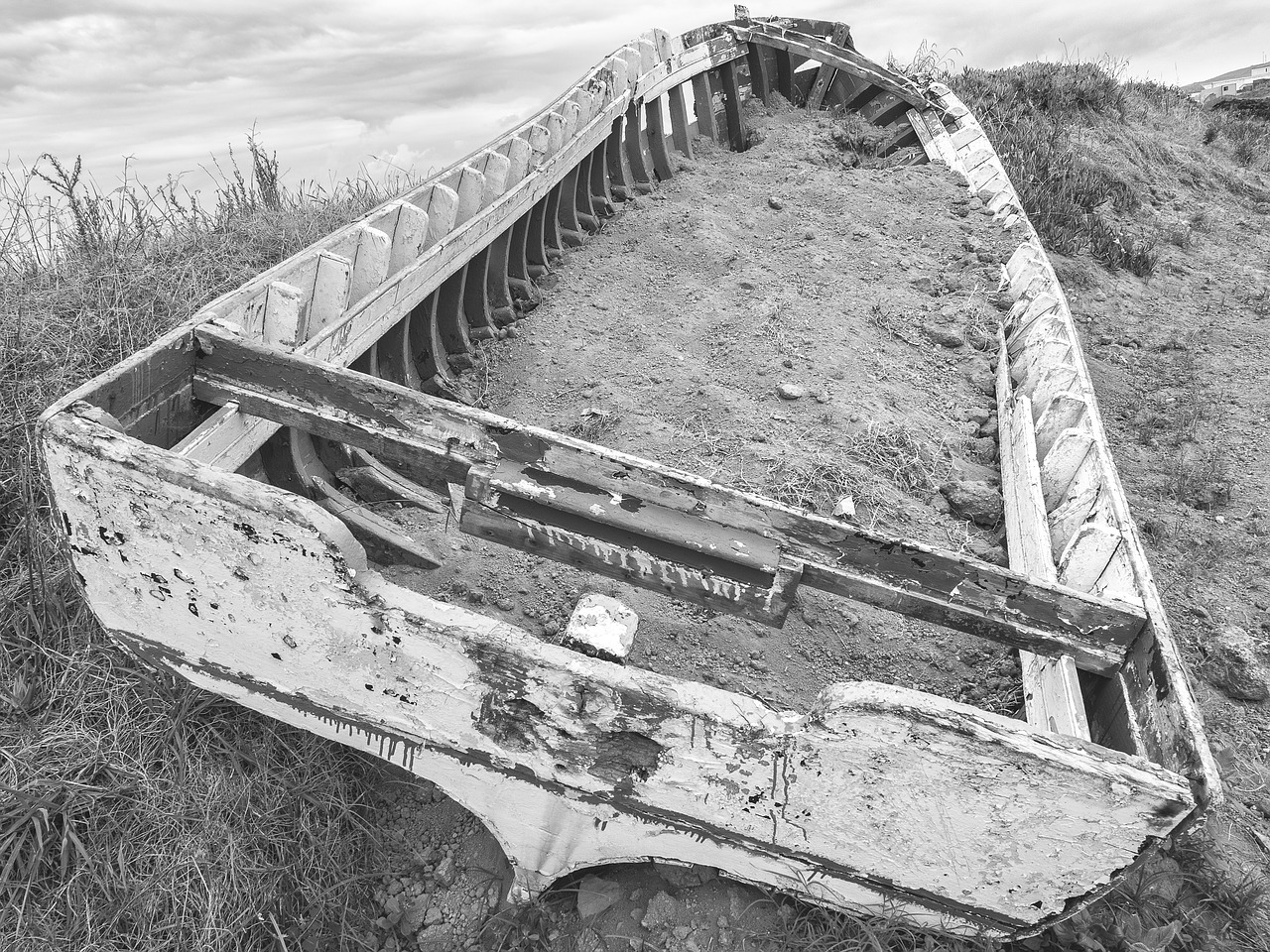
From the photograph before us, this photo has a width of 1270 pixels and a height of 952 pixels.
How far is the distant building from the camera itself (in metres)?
11.9

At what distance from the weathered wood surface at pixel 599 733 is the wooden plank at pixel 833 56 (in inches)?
281

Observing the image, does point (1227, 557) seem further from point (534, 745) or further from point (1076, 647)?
point (534, 745)

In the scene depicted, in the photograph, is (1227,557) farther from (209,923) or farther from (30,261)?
(30,261)

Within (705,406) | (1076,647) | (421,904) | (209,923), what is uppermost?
(1076,647)

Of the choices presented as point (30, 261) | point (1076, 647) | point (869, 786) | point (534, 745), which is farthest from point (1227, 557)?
point (30, 261)

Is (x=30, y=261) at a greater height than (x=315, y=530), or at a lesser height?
lesser

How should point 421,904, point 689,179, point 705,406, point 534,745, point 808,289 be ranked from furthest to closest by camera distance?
point 689,179 < point 808,289 < point 705,406 < point 421,904 < point 534,745

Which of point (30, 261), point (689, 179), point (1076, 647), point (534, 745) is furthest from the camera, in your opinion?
point (689, 179)

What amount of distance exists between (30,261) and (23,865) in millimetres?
2546

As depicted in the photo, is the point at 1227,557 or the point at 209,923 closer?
the point at 209,923

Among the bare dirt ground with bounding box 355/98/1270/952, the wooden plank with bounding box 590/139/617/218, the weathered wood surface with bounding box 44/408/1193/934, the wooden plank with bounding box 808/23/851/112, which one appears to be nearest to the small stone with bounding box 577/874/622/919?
the bare dirt ground with bounding box 355/98/1270/952

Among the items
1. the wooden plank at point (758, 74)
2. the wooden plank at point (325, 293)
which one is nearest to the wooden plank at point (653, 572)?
the wooden plank at point (325, 293)

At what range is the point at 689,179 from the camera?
6.56 meters

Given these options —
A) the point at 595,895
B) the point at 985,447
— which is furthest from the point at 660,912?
the point at 985,447
